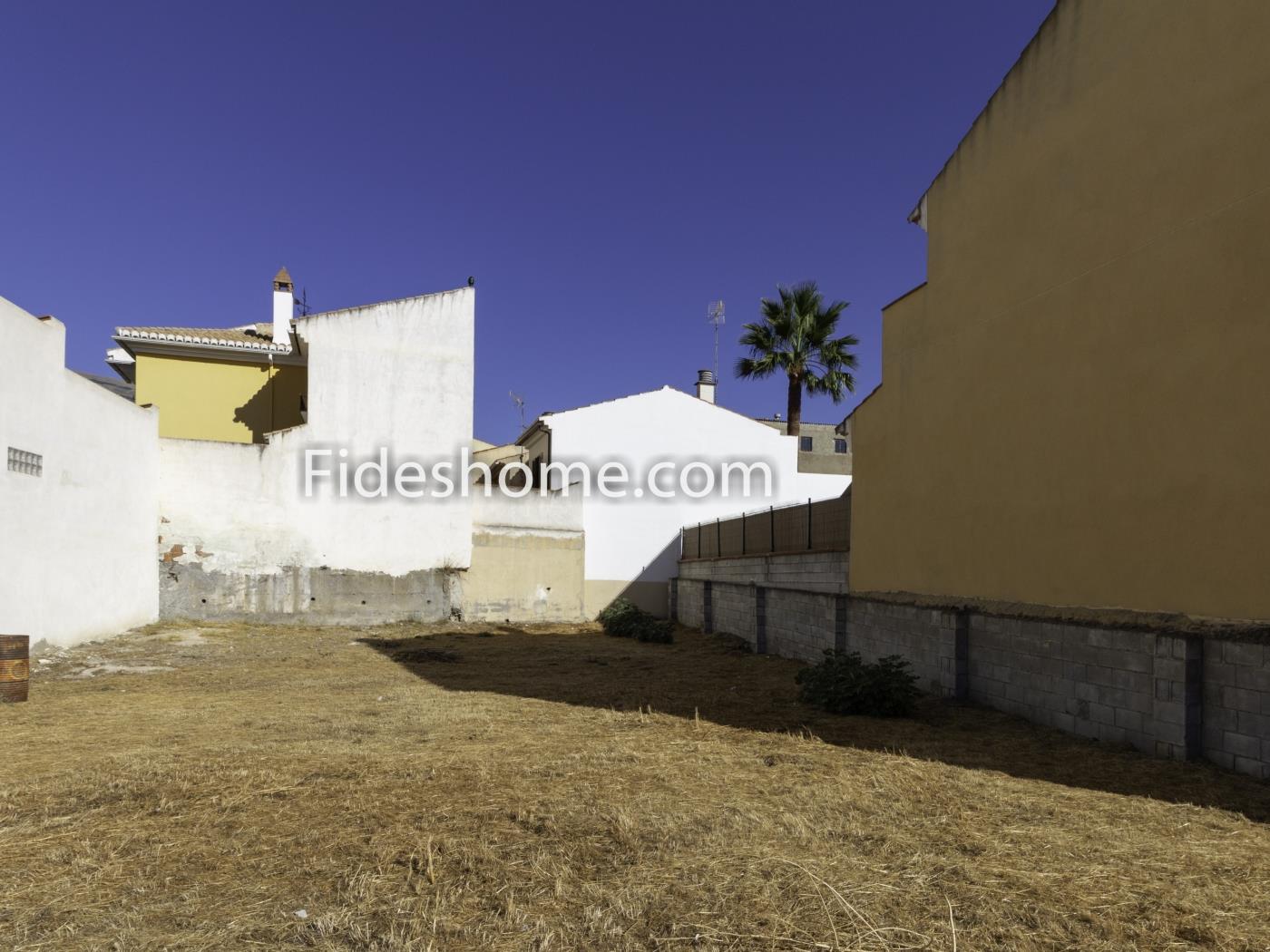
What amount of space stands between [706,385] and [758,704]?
76.4 feet

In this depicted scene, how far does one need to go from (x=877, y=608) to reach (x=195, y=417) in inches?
740

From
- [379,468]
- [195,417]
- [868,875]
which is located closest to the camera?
[868,875]

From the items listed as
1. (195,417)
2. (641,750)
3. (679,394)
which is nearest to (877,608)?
(641,750)

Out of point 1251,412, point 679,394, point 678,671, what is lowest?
point 678,671

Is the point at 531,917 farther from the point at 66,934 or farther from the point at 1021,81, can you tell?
the point at 1021,81

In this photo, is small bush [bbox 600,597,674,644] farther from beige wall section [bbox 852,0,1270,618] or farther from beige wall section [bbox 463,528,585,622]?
beige wall section [bbox 852,0,1270,618]

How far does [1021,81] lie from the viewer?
928cm

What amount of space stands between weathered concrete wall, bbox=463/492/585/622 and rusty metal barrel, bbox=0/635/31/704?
11.6 metres

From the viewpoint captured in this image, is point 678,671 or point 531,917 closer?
point 531,917

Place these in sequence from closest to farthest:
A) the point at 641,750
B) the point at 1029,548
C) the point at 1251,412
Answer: the point at 1251,412 < the point at 641,750 < the point at 1029,548

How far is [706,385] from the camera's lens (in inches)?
1240

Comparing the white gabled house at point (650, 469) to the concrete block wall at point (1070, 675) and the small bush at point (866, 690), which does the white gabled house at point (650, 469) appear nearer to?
the small bush at point (866, 690)

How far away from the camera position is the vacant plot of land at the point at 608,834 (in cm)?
333

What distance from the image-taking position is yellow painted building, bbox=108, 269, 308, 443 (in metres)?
20.9
